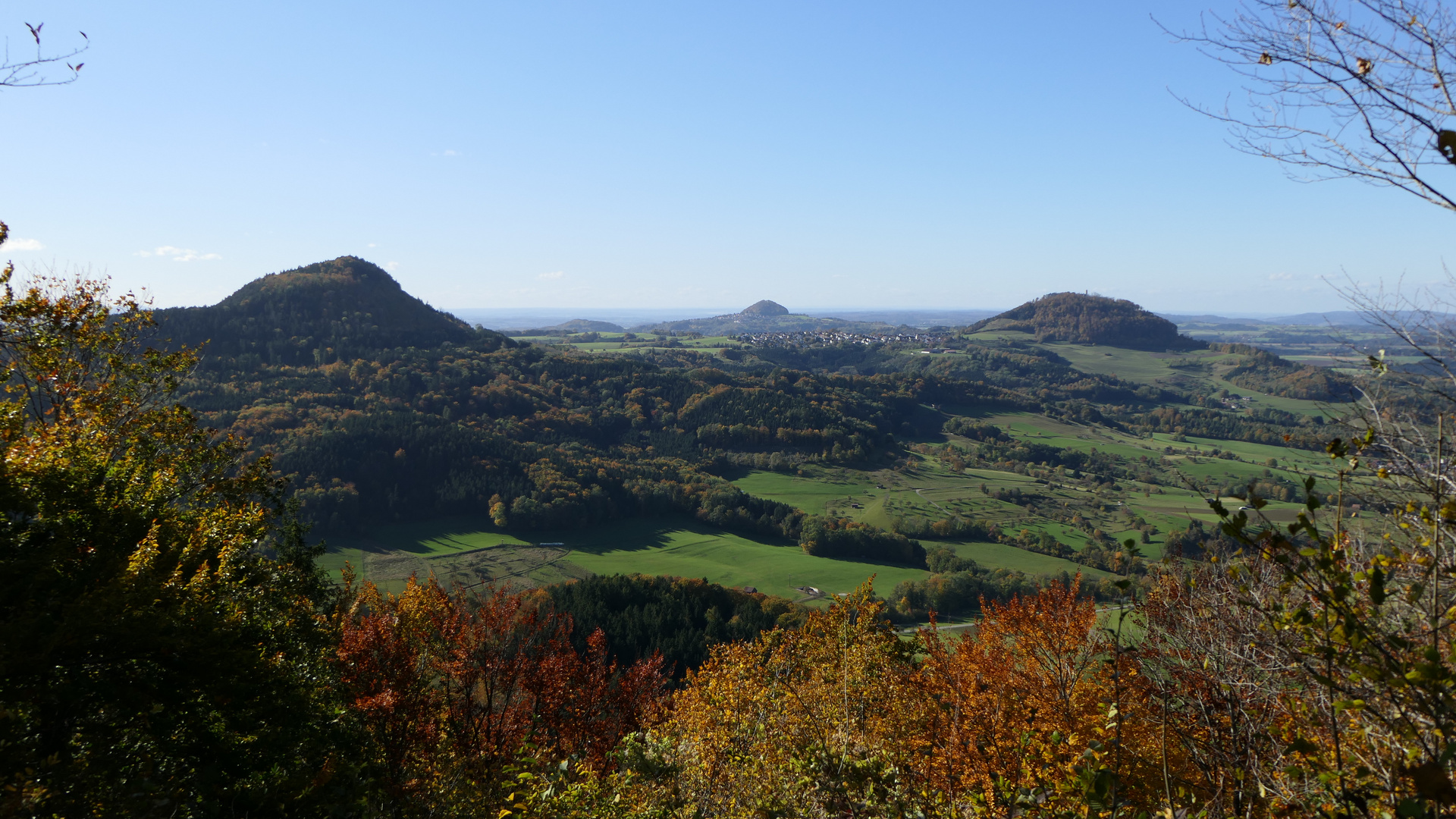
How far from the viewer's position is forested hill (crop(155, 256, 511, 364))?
15438 centimetres

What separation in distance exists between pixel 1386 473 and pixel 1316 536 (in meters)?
2.33

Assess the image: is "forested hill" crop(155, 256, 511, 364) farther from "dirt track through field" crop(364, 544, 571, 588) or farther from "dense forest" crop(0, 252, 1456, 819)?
"dense forest" crop(0, 252, 1456, 819)

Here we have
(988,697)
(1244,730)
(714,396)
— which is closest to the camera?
(1244,730)

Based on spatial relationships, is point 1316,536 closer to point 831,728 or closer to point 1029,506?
point 831,728

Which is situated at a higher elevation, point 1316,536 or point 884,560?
point 1316,536

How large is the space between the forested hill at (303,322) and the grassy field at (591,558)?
8167 centimetres

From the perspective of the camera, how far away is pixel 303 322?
174 m

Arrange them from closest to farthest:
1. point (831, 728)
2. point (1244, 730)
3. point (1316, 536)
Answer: point (1316, 536) < point (1244, 730) < point (831, 728)

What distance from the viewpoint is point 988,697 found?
73.6ft

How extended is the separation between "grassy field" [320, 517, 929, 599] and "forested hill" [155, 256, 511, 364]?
3215 inches

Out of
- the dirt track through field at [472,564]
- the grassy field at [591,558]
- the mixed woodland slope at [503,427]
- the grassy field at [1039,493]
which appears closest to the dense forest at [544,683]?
the grassy field at [591,558]

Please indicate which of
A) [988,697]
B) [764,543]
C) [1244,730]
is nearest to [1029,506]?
[764,543]

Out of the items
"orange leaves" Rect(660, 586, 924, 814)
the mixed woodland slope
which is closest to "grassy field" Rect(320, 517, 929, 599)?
the mixed woodland slope

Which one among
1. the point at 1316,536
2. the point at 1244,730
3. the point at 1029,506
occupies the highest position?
the point at 1316,536
